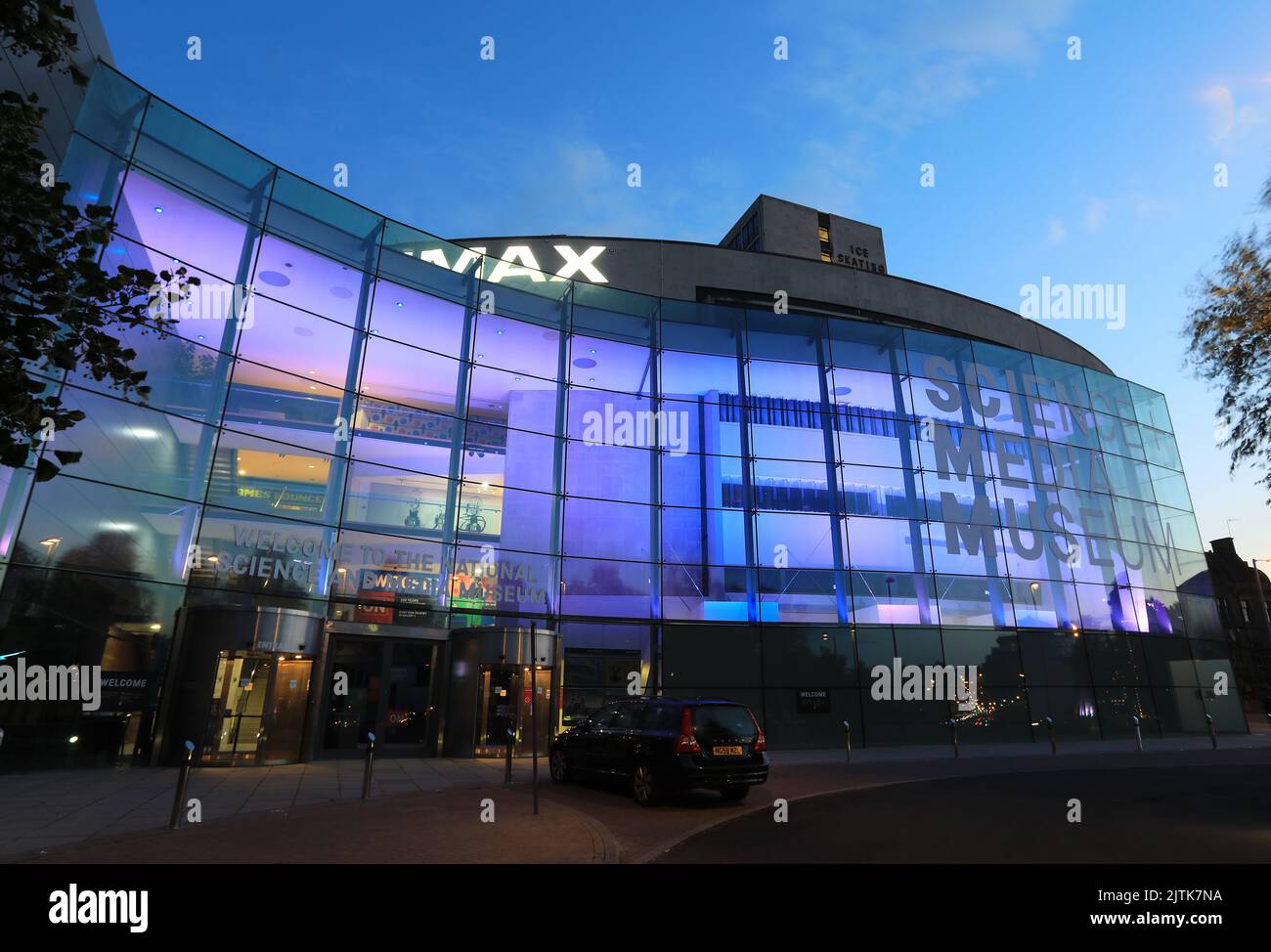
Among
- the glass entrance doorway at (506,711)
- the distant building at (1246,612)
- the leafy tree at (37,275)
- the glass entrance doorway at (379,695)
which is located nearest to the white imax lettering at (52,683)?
the glass entrance doorway at (379,695)

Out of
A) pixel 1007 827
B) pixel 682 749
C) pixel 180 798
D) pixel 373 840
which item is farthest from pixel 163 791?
pixel 1007 827

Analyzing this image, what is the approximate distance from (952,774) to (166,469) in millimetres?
18355

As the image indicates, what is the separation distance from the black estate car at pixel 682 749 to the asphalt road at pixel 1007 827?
0.83m

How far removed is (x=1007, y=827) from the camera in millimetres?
8914

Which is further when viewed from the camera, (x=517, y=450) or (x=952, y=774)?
(x=517, y=450)

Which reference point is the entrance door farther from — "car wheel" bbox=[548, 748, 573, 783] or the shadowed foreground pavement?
the shadowed foreground pavement

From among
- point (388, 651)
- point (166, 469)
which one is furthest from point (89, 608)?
point (388, 651)

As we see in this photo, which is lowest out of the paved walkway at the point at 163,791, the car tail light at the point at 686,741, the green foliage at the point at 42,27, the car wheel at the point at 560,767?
the paved walkway at the point at 163,791

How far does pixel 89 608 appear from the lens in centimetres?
1412

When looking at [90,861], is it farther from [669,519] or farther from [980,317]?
[980,317]

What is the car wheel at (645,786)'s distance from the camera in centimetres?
1085

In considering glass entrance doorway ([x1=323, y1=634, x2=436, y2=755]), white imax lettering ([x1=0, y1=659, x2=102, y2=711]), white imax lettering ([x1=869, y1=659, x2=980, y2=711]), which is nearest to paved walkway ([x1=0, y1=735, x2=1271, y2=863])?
glass entrance doorway ([x1=323, y1=634, x2=436, y2=755])
